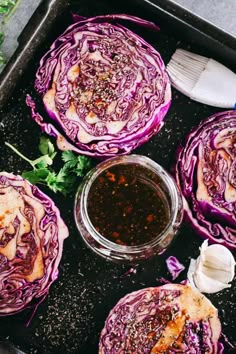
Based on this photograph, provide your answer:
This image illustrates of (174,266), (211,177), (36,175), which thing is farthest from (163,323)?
(36,175)

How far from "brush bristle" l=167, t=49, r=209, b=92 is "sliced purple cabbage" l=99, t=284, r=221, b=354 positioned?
529 millimetres

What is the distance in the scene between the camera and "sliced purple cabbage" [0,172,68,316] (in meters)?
2.29

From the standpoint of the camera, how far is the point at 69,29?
93.1 inches

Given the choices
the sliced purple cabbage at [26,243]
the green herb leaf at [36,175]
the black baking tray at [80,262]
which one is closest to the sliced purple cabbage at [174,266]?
the black baking tray at [80,262]

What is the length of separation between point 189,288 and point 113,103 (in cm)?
52

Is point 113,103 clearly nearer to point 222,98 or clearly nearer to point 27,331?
point 222,98

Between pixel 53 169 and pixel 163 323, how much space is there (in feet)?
1.61

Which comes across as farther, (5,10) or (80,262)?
(5,10)

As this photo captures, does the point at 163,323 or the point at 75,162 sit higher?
the point at 75,162

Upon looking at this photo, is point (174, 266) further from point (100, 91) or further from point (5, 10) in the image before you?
point (5, 10)

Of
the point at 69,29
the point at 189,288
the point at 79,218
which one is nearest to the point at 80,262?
the point at 79,218

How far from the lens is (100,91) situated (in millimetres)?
2342

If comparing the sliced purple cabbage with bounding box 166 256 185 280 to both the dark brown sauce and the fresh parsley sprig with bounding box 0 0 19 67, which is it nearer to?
the dark brown sauce

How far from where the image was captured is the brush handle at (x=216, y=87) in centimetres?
235
